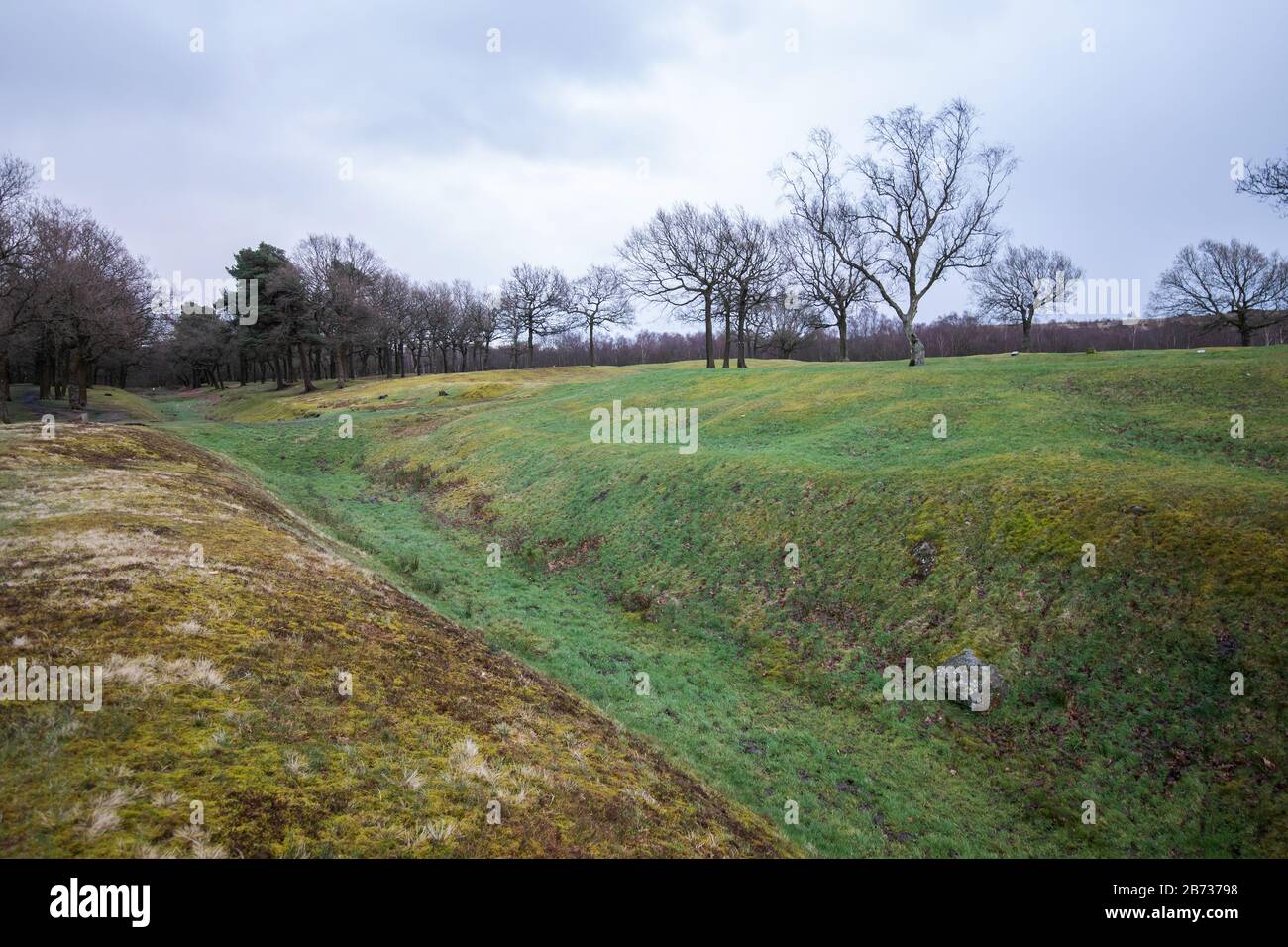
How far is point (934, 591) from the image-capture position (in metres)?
13.1

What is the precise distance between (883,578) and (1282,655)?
256 inches

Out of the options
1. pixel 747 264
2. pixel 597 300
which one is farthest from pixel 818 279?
pixel 597 300

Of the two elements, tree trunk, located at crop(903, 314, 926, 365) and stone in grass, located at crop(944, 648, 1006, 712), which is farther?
tree trunk, located at crop(903, 314, 926, 365)

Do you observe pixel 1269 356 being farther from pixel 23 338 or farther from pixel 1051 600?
pixel 23 338

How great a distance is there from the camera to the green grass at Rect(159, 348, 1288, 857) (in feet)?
28.5

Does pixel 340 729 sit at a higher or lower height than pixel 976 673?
higher

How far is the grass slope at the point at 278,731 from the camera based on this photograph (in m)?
4.35
